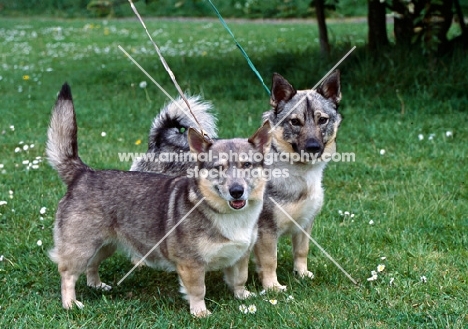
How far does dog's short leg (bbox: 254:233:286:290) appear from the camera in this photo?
448 cm

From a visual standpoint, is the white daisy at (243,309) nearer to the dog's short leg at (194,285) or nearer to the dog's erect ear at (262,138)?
the dog's short leg at (194,285)

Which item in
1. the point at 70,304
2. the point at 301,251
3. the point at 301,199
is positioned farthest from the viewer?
the point at 301,251

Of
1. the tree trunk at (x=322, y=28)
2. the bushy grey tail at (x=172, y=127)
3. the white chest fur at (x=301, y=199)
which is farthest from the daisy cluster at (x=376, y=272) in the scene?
the tree trunk at (x=322, y=28)

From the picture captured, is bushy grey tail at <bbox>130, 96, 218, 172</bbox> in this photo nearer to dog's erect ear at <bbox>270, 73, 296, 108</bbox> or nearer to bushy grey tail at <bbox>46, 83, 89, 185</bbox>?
dog's erect ear at <bbox>270, 73, 296, 108</bbox>

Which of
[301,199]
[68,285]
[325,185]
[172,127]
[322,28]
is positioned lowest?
[325,185]

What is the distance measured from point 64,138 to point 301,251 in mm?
1741

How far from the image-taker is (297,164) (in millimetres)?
4566

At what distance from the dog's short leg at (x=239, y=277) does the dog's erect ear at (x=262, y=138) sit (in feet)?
2.37

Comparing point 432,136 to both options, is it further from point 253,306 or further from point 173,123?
point 253,306

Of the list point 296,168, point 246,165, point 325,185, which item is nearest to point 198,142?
point 246,165

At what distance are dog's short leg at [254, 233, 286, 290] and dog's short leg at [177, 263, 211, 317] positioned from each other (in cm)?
53

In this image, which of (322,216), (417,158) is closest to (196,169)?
(322,216)

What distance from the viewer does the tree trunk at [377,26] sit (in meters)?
10.3

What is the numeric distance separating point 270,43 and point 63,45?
17.4 ft
